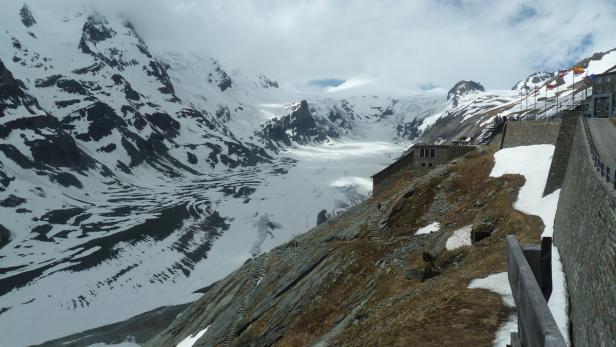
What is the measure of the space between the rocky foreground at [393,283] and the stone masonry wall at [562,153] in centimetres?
324

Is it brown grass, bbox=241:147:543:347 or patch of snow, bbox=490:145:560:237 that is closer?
brown grass, bbox=241:147:543:347

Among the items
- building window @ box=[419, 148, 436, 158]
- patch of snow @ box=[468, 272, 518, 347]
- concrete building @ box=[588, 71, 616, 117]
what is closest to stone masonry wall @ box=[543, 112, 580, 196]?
patch of snow @ box=[468, 272, 518, 347]

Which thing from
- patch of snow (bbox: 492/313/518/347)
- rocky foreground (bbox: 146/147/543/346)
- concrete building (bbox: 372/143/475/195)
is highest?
concrete building (bbox: 372/143/475/195)

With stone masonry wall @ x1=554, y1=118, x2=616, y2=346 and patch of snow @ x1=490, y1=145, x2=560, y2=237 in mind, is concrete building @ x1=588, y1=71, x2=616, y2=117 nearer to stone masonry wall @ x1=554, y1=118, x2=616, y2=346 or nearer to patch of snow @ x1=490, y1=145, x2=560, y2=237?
patch of snow @ x1=490, y1=145, x2=560, y2=237

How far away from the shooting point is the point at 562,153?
3138 cm

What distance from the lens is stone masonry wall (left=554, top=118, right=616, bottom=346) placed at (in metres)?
9.84

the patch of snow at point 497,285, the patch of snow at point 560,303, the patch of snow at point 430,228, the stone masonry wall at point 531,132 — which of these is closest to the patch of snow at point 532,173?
the stone masonry wall at point 531,132

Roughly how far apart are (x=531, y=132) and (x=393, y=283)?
27019mm

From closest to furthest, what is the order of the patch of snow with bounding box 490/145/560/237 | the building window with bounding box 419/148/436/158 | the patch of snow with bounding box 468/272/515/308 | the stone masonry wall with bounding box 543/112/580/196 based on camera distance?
1. the patch of snow with bounding box 468/272/515/308
2. the patch of snow with bounding box 490/145/560/237
3. the stone masonry wall with bounding box 543/112/580/196
4. the building window with bounding box 419/148/436/158

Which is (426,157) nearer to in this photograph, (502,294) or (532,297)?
(502,294)

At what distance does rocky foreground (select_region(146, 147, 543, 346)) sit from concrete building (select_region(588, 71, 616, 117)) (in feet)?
175

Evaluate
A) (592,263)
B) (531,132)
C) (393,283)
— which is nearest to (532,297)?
(592,263)

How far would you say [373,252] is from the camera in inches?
1464

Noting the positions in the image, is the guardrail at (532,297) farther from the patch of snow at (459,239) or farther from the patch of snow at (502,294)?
the patch of snow at (459,239)
